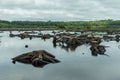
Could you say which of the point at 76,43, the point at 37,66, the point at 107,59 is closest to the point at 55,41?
the point at 76,43

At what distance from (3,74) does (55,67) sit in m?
12.1

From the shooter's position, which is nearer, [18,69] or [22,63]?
[18,69]

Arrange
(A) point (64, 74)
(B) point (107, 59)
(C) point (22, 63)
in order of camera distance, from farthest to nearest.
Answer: (B) point (107, 59)
(C) point (22, 63)
(A) point (64, 74)

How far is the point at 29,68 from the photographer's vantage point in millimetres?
65812

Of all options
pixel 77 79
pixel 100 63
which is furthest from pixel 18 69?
pixel 100 63

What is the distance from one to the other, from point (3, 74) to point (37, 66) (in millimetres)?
10576

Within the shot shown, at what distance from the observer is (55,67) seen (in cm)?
6600

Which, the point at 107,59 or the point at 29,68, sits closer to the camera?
the point at 29,68

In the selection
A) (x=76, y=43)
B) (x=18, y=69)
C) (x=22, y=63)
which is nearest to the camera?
(x=18, y=69)

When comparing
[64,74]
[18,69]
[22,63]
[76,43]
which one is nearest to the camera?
[64,74]

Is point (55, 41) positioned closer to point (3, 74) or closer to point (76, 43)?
point (76, 43)

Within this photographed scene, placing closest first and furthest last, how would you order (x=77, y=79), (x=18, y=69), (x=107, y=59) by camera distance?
1. (x=77, y=79)
2. (x=18, y=69)
3. (x=107, y=59)

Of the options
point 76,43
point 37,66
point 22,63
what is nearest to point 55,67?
point 37,66

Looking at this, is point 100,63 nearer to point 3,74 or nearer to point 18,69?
point 18,69
